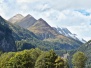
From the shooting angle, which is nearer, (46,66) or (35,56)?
(46,66)

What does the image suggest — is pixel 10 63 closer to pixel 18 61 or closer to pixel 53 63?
pixel 18 61

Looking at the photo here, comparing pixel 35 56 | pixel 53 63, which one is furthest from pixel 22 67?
pixel 35 56

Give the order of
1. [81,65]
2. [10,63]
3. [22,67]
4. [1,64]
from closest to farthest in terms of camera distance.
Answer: [22,67] < [10,63] < [1,64] < [81,65]

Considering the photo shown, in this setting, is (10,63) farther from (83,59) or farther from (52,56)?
(83,59)

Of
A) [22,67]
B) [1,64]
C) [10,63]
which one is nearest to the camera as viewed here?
[22,67]

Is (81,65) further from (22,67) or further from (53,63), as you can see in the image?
(22,67)

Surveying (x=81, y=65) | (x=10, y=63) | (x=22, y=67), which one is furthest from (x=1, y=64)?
(x=81, y=65)

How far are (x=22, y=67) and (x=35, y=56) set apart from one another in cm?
3794

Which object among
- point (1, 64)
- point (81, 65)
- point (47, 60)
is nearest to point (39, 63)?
point (47, 60)

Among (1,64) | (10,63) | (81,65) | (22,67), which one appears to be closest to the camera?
(22,67)

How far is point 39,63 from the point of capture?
137750mm

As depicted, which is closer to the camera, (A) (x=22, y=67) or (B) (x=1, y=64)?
(A) (x=22, y=67)

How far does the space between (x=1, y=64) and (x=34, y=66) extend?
17361 mm

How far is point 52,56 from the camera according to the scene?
133000mm
